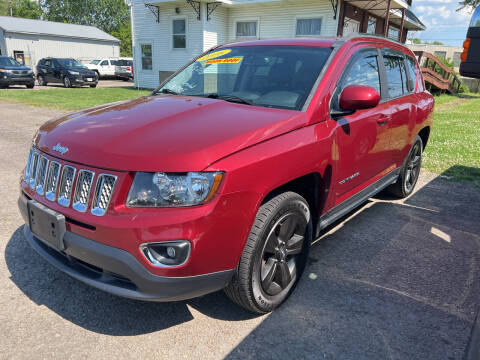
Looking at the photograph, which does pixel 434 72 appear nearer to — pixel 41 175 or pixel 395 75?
pixel 395 75

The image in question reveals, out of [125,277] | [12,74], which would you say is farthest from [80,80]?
[125,277]

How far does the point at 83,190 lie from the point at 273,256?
1.30m

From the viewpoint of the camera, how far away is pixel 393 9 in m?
19.9

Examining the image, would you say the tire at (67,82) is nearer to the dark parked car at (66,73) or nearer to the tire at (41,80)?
the dark parked car at (66,73)

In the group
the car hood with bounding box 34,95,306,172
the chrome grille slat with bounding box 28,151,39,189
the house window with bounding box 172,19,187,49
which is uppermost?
the house window with bounding box 172,19,187,49

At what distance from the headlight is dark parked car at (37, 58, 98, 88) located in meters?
22.9

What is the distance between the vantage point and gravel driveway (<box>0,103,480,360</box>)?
7.59ft

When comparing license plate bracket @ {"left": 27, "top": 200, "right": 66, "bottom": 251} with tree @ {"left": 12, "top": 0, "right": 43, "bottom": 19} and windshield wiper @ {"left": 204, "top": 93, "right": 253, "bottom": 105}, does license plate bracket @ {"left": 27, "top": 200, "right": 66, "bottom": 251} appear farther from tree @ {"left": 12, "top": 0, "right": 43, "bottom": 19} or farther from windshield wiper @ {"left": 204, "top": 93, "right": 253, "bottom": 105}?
tree @ {"left": 12, "top": 0, "right": 43, "bottom": 19}

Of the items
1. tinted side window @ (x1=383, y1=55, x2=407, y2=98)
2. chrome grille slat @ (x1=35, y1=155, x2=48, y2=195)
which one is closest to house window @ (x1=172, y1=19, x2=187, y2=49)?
tinted side window @ (x1=383, y1=55, x2=407, y2=98)

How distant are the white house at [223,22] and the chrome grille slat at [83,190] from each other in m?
15.9

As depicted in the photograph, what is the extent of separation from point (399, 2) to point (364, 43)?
55.2ft

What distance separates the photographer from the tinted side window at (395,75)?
13.0 ft

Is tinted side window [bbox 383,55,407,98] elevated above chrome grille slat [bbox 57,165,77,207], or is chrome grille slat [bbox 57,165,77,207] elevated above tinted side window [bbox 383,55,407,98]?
tinted side window [bbox 383,55,407,98]

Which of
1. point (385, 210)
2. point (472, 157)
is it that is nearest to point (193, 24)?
Answer: point (472, 157)
